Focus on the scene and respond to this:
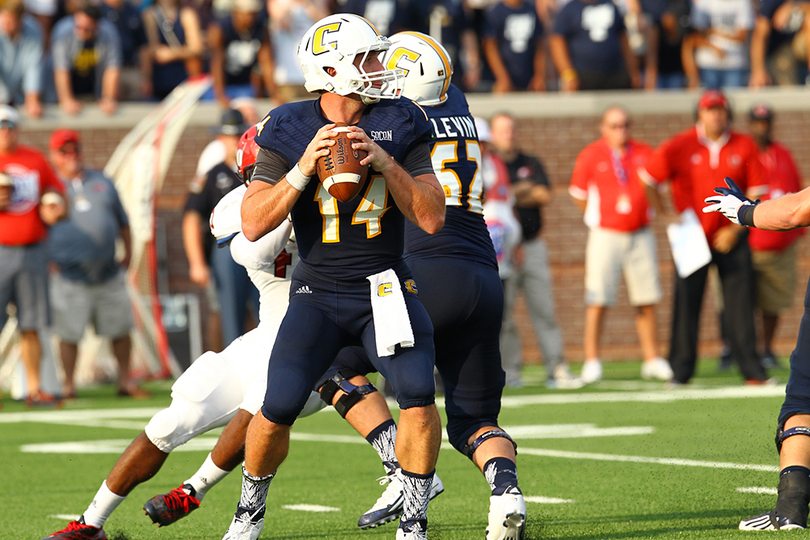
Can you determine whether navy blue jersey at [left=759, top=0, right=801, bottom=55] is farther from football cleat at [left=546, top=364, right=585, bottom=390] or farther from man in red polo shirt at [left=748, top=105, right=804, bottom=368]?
football cleat at [left=546, top=364, right=585, bottom=390]

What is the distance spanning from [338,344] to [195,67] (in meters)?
9.72

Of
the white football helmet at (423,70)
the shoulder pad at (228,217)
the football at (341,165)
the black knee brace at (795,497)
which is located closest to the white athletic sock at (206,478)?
the shoulder pad at (228,217)

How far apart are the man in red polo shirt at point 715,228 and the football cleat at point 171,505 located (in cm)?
590

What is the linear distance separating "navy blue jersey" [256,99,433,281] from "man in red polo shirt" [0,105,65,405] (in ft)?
20.5

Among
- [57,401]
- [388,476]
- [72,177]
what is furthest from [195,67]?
[388,476]

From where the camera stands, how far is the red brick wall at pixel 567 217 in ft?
44.4

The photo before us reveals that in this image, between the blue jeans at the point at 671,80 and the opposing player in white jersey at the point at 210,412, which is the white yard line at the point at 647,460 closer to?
the opposing player in white jersey at the point at 210,412

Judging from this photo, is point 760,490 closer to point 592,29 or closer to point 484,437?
point 484,437

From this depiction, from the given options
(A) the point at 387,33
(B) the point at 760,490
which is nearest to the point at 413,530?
(B) the point at 760,490

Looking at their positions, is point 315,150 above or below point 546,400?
above

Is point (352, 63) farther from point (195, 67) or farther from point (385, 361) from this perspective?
point (195, 67)

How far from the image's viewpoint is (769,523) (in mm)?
4324

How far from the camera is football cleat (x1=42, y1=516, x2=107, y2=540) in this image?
4371mm

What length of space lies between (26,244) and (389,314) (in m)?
6.70
